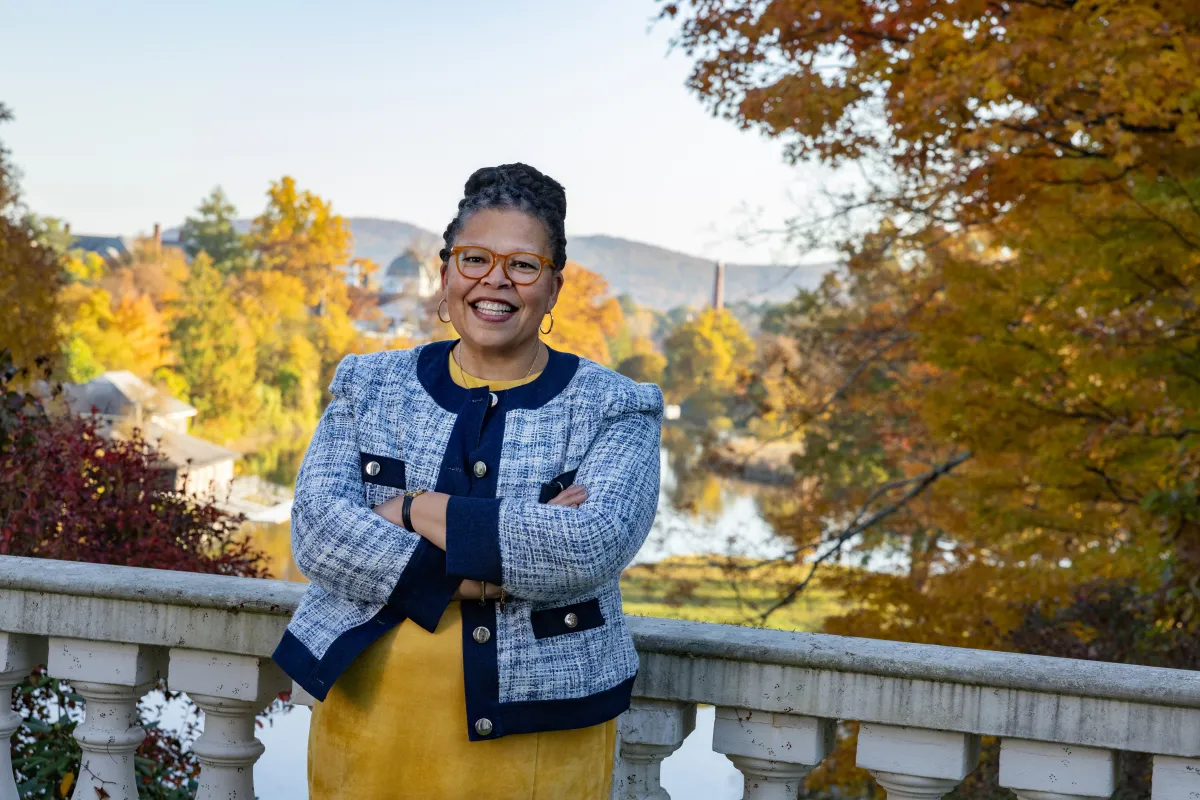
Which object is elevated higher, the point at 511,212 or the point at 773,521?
the point at 511,212

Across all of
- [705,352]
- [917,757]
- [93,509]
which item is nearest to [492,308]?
[917,757]

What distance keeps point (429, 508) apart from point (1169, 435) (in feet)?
15.2

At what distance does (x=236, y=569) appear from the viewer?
4.80m

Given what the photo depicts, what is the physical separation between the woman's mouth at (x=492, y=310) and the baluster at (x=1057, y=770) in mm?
1160

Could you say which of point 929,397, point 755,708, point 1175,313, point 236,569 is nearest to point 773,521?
point 929,397

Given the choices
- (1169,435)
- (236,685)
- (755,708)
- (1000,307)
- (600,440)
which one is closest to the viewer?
(600,440)

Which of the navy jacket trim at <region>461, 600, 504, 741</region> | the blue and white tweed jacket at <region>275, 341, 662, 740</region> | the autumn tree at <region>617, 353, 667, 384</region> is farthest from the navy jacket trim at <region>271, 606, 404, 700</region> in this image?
the autumn tree at <region>617, 353, 667, 384</region>

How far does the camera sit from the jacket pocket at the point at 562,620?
1966 mm

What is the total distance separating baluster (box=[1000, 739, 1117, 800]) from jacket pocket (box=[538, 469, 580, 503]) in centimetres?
89

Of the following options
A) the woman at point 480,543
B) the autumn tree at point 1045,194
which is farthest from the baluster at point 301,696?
the autumn tree at point 1045,194

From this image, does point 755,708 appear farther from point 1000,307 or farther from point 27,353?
point 27,353

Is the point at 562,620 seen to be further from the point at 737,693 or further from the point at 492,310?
the point at 492,310

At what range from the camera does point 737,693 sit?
2.21m

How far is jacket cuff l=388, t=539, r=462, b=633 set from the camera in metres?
1.89
